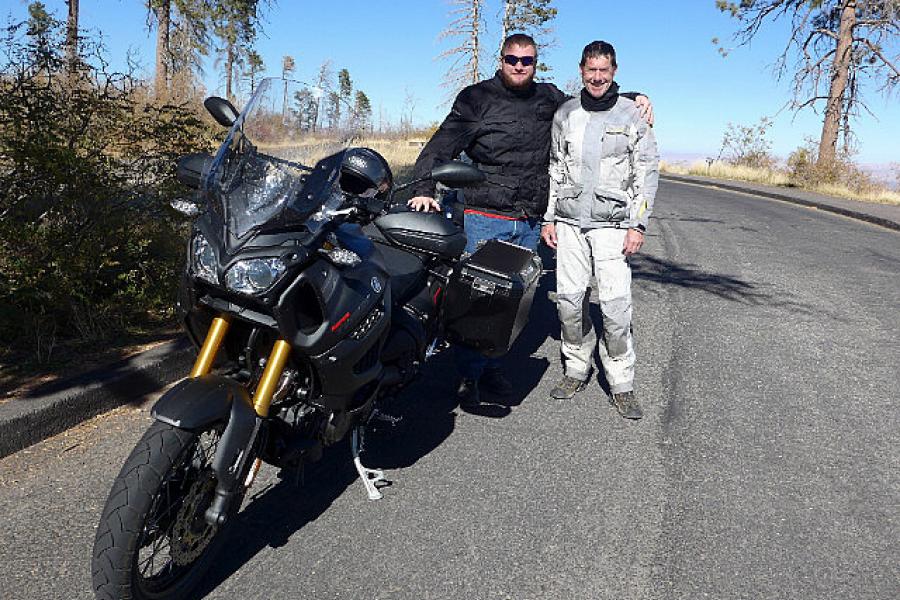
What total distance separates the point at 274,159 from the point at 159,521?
138cm

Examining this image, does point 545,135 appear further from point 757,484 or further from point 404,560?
point 404,560

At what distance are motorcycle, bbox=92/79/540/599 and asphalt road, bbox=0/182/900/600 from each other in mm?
437

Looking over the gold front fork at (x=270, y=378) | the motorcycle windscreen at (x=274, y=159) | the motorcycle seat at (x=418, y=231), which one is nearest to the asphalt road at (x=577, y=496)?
the gold front fork at (x=270, y=378)

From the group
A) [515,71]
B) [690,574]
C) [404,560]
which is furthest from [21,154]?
[690,574]

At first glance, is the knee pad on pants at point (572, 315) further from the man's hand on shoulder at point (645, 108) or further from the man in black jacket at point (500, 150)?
the man's hand on shoulder at point (645, 108)

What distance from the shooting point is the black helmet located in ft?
9.80

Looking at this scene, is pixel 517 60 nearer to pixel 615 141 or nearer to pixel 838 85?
pixel 615 141

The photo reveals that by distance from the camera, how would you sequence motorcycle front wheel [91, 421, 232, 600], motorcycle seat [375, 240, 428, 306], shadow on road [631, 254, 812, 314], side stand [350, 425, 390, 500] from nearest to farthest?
1. motorcycle front wheel [91, 421, 232, 600]
2. side stand [350, 425, 390, 500]
3. motorcycle seat [375, 240, 428, 306]
4. shadow on road [631, 254, 812, 314]

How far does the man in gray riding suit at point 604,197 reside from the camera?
4.56 m

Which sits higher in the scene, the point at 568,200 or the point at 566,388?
the point at 568,200

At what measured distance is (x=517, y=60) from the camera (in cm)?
468

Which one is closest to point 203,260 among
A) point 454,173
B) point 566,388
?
point 454,173

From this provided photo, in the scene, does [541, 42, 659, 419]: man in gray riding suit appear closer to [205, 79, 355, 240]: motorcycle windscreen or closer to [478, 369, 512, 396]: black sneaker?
[478, 369, 512, 396]: black sneaker

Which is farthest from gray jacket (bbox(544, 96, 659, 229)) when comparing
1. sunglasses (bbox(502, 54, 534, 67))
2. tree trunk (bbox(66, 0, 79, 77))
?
tree trunk (bbox(66, 0, 79, 77))
